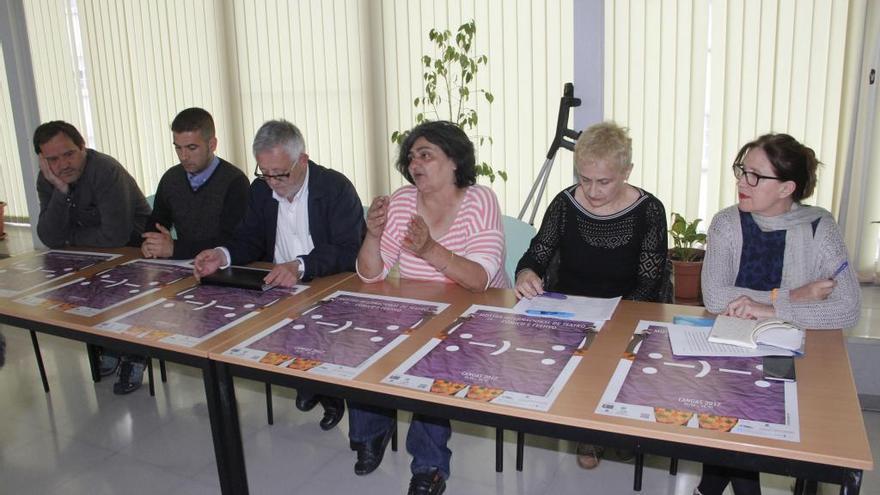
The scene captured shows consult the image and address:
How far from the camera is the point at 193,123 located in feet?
8.94

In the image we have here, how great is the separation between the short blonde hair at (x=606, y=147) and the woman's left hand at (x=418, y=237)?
1.89 feet

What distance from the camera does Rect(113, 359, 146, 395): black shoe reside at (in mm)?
2990

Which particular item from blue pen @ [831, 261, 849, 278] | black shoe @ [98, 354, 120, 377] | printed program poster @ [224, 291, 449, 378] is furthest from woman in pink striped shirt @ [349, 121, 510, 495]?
black shoe @ [98, 354, 120, 377]

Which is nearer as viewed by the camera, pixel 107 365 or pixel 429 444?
pixel 429 444

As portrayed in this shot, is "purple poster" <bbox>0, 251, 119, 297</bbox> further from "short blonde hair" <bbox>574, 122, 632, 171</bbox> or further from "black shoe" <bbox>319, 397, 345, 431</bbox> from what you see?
"short blonde hair" <bbox>574, 122, 632, 171</bbox>

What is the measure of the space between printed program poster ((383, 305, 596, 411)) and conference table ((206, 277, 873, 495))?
3 centimetres

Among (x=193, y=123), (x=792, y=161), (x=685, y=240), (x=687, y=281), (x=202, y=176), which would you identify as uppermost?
(x=193, y=123)

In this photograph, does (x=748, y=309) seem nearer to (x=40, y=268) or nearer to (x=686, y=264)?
(x=686, y=264)

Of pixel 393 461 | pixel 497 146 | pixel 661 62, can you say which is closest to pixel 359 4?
pixel 497 146

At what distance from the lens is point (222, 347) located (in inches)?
→ 64.1

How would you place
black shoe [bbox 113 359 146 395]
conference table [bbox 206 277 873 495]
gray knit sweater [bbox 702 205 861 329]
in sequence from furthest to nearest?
1. black shoe [bbox 113 359 146 395]
2. gray knit sweater [bbox 702 205 861 329]
3. conference table [bbox 206 277 873 495]

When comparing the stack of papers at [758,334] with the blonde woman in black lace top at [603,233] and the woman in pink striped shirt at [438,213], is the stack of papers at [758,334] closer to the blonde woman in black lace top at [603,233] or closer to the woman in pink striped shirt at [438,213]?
the blonde woman in black lace top at [603,233]

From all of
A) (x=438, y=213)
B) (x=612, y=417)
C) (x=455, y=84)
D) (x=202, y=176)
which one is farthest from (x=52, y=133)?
(x=612, y=417)

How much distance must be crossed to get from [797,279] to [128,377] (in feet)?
9.06
